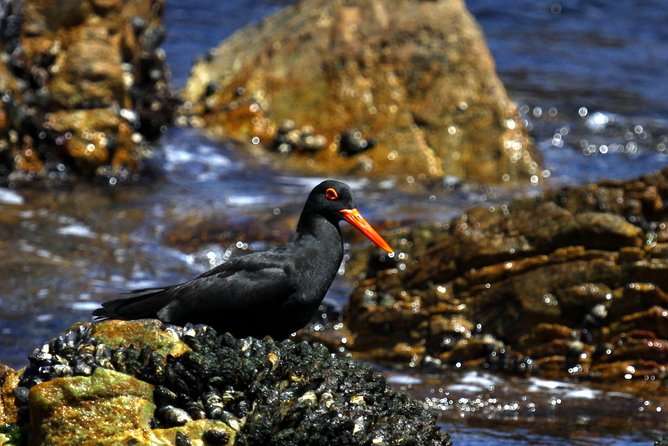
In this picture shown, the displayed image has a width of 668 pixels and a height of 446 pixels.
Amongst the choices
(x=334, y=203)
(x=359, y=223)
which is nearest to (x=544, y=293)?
(x=359, y=223)

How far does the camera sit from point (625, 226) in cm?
865

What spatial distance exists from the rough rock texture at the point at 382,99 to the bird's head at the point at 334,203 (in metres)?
6.98

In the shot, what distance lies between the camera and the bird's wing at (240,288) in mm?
6230

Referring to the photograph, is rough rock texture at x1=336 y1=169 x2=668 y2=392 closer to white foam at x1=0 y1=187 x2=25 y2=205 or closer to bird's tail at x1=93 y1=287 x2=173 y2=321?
bird's tail at x1=93 y1=287 x2=173 y2=321

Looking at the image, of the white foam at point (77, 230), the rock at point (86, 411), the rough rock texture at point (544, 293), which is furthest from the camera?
the white foam at point (77, 230)

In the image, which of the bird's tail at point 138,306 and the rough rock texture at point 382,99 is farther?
the rough rock texture at point 382,99

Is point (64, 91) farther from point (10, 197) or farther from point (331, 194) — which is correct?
point (331, 194)

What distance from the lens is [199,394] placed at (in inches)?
195

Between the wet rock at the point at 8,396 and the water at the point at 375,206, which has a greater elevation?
the wet rock at the point at 8,396

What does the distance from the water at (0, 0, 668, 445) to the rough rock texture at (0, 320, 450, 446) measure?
2.11 m

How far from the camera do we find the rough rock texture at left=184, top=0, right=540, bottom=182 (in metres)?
14.1

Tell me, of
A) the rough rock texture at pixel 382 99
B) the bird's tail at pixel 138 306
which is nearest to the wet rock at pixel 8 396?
the bird's tail at pixel 138 306

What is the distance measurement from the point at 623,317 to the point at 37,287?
4868 millimetres

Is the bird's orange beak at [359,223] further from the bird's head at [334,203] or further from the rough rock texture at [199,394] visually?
the rough rock texture at [199,394]
